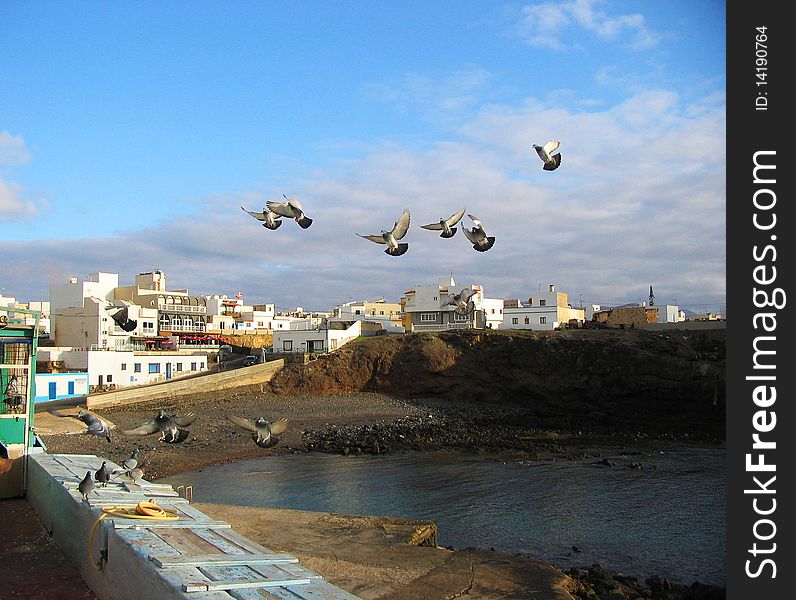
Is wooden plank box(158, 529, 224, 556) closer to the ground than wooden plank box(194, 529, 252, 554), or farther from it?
farther from it

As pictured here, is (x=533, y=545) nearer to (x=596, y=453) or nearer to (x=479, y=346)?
(x=596, y=453)

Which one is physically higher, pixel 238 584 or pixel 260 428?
pixel 238 584

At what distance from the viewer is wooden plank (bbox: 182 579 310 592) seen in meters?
5.50

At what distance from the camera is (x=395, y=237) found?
13.4m

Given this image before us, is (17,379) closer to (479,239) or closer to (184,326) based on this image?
(479,239)

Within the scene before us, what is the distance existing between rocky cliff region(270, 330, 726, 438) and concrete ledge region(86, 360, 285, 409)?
121 centimetres

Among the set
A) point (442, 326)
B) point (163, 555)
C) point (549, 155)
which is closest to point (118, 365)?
point (442, 326)

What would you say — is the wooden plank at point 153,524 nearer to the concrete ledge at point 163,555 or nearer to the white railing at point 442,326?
the concrete ledge at point 163,555

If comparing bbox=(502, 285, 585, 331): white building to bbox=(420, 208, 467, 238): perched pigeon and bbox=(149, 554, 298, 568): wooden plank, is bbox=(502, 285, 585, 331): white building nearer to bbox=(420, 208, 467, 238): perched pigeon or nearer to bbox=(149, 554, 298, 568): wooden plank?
bbox=(420, 208, 467, 238): perched pigeon

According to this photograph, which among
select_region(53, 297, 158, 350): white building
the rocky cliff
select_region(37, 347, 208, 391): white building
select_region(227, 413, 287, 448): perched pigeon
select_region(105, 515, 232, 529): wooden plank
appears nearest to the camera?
select_region(105, 515, 232, 529): wooden plank

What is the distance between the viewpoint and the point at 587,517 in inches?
871

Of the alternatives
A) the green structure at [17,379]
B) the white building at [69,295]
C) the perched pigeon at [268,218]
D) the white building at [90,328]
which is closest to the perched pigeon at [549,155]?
the perched pigeon at [268,218]

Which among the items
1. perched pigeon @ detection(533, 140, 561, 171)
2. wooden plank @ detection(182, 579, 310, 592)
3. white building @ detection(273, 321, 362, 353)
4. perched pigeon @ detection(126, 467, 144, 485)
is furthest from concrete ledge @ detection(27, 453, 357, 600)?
white building @ detection(273, 321, 362, 353)

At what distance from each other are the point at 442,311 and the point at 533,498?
43.3 meters
